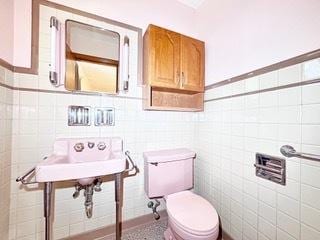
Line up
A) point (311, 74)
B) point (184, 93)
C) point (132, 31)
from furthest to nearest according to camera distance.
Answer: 1. point (184, 93)
2. point (132, 31)
3. point (311, 74)

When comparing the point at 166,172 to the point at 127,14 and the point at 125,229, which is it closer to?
the point at 125,229

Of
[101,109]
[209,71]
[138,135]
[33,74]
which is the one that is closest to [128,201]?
[138,135]

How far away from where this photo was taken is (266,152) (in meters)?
1.11

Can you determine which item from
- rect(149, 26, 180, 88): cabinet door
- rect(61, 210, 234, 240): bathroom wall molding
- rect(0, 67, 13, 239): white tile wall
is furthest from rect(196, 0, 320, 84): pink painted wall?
rect(0, 67, 13, 239): white tile wall

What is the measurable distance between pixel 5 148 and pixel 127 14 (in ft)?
4.87

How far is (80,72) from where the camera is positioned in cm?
139

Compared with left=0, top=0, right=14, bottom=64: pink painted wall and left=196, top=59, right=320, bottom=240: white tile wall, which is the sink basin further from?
left=196, top=59, right=320, bottom=240: white tile wall

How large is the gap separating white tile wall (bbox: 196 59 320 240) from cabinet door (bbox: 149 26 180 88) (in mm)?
459

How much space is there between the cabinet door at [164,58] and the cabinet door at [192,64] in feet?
0.22

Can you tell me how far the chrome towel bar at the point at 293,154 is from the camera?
83 centimetres

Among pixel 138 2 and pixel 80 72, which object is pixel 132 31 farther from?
pixel 80 72

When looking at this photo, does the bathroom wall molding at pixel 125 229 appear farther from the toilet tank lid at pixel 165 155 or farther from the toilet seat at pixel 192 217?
the toilet tank lid at pixel 165 155

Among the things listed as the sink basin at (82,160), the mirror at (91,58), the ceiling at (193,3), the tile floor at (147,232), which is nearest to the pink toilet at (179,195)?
the tile floor at (147,232)

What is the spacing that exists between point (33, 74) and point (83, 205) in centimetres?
113
